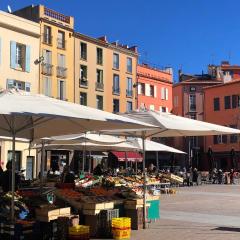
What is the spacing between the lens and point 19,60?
4084cm

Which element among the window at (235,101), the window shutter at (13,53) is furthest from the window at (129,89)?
the window shutter at (13,53)

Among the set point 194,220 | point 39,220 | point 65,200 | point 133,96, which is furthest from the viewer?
point 133,96

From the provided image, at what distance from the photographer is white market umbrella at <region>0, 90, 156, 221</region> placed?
7743 millimetres

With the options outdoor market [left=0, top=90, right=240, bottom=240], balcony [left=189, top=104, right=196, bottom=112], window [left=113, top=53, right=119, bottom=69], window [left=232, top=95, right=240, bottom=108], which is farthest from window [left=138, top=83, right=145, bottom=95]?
outdoor market [left=0, top=90, right=240, bottom=240]

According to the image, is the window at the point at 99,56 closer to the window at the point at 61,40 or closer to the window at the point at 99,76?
the window at the point at 99,76

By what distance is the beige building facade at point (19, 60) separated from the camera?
39.2 m

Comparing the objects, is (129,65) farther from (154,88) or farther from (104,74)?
(154,88)

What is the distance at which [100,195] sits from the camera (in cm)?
1122

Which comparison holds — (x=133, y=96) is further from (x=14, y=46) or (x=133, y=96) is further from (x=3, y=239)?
(x=3, y=239)

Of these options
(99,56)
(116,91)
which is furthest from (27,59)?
(116,91)

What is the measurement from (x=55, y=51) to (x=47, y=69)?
7.20 ft

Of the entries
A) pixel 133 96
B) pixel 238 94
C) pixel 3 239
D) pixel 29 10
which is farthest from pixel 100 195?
pixel 238 94

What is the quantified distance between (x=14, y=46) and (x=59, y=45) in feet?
33.6

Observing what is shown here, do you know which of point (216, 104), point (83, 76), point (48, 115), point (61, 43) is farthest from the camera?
point (216, 104)
